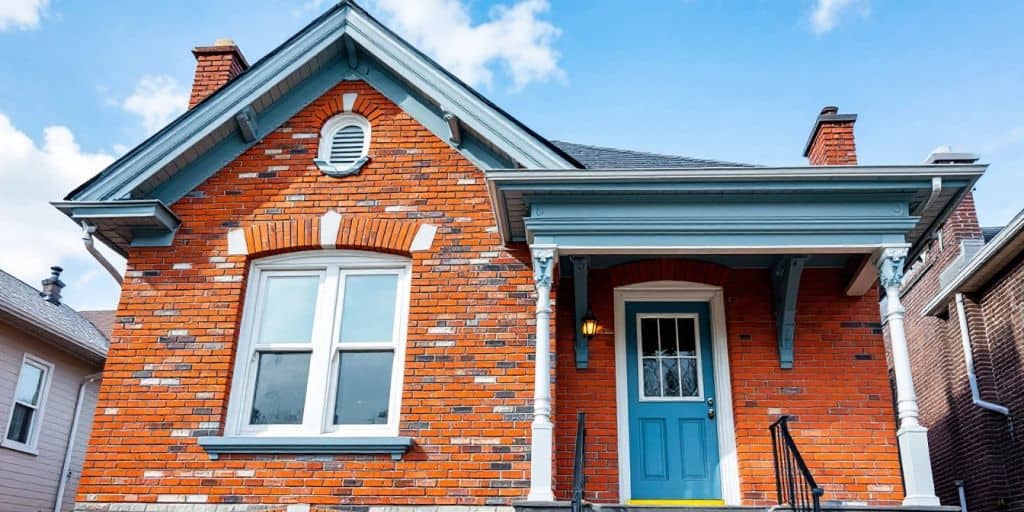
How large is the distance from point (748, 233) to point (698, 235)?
41 cm

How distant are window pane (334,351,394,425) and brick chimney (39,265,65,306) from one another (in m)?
11.7

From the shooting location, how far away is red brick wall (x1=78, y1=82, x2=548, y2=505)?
6980 mm

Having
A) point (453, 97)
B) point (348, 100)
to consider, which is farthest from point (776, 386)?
point (348, 100)

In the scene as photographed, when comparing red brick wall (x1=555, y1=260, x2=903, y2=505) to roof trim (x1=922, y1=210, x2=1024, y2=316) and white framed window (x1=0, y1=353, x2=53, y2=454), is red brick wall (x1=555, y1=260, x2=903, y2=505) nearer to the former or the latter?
roof trim (x1=922, y1=210, x2=1024, y2=316)

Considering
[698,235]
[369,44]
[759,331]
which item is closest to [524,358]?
[698,235]

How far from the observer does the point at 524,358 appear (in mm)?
7234

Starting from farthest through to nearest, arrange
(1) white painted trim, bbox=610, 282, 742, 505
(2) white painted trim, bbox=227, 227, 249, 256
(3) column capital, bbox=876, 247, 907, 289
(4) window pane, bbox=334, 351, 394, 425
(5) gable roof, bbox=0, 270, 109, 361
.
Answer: (5) gable roof, bbox=0, 270, 109, 361 < (2) white painted trim, bbox=227, 227, 249, 256 < (1) white painted trim, bbox=610, 282, 742, 505 < (4) window pane, bbox=334, 351, 394, 425 < (3) column capital, bbox=876, 247, 907, 289

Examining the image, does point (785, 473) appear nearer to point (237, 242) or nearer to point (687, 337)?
point (687, 337)

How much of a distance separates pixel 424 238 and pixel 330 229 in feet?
2.92

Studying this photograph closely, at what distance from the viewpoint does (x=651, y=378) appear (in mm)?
7984

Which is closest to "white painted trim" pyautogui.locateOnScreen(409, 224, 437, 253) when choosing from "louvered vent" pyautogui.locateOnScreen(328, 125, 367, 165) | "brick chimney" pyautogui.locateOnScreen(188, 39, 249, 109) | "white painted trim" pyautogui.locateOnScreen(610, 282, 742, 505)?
"louvered vent" pyautogui.locateOnScreen(328, 125, 367, 165)

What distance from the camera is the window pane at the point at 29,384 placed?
12742mm

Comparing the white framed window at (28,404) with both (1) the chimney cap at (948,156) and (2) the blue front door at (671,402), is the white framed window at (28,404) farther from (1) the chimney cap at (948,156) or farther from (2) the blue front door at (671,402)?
(1) the chimney cap at (948,156)

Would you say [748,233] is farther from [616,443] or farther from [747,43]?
[747,43]
